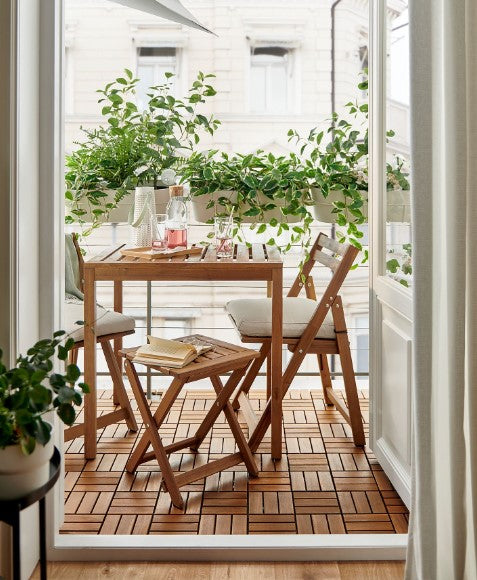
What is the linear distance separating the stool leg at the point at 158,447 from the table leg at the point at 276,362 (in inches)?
21.6

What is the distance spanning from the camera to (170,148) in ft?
11.9

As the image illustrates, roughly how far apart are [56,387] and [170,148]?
226 cm

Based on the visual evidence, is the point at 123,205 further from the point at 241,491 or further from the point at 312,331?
the point at 241,491

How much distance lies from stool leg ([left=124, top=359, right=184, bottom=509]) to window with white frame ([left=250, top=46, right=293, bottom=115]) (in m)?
9.18

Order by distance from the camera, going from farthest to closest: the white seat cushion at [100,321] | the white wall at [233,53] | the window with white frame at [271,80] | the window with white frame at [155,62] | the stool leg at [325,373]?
the window with white frame at [155,62], the window with white frame at [271,80], the white wall at [233,53], the stool leg at [325,373], the white seat cushion at [100,321]

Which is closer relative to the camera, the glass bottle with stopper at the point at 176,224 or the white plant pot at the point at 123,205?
the glass bottle with stopper at the point at 176,224

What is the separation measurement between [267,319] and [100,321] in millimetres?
708

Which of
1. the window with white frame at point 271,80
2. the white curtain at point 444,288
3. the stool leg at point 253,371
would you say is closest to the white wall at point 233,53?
the window with white frame at point 271,80

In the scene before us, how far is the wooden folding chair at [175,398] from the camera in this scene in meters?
2.61

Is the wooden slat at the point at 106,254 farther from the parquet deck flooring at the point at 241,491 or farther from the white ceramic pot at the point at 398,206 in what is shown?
the white ceramic pot at the point at 398,206

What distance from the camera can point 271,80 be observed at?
11453 mm

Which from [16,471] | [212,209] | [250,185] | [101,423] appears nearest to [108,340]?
Result: [101,423]

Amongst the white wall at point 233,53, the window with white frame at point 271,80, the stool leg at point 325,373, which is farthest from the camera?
the window with white frame at point 271,80

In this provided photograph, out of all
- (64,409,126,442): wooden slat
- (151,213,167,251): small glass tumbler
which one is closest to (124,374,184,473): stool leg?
(64,409,126,442): wooden slat
